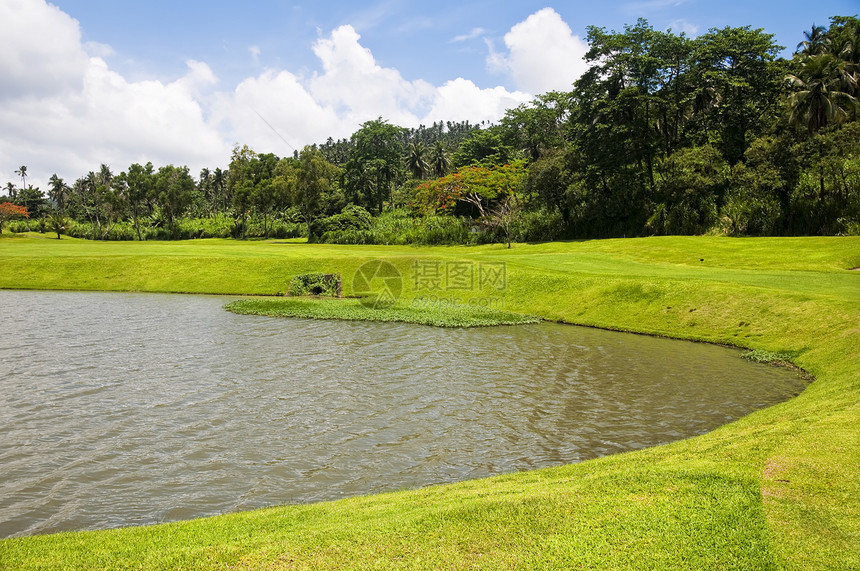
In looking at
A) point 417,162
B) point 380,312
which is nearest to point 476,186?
point 380,312

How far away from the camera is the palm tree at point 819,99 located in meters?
44.4

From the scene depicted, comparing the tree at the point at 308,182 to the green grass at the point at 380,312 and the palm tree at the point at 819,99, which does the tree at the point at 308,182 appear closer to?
the green grass at the point at 380,312

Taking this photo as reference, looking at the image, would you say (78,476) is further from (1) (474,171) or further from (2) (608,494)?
(1) (474,171)

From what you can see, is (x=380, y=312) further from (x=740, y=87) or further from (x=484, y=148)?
(x=484, y=148)

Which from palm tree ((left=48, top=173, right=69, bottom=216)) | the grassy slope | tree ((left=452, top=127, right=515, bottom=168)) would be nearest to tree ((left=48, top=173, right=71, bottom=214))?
palm tree ((left=48, top=173, right=69, bottom=216))

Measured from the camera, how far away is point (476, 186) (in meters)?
68.9

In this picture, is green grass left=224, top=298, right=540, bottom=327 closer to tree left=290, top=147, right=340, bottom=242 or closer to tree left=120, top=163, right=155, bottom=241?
tree left=290, top=147, right=340, bottom=242

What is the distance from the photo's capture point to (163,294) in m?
37.2

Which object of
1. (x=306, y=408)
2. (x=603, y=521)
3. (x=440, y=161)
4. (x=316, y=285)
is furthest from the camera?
(x=440, y=161)

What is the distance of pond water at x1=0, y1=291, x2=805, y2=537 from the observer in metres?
9.81

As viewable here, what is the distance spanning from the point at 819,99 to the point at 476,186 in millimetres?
35607

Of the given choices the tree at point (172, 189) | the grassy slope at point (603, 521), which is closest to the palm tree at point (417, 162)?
the tree at point (172, 189)

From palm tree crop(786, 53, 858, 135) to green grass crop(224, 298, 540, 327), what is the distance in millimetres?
35131

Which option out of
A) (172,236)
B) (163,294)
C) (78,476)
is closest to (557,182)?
(163,294)
